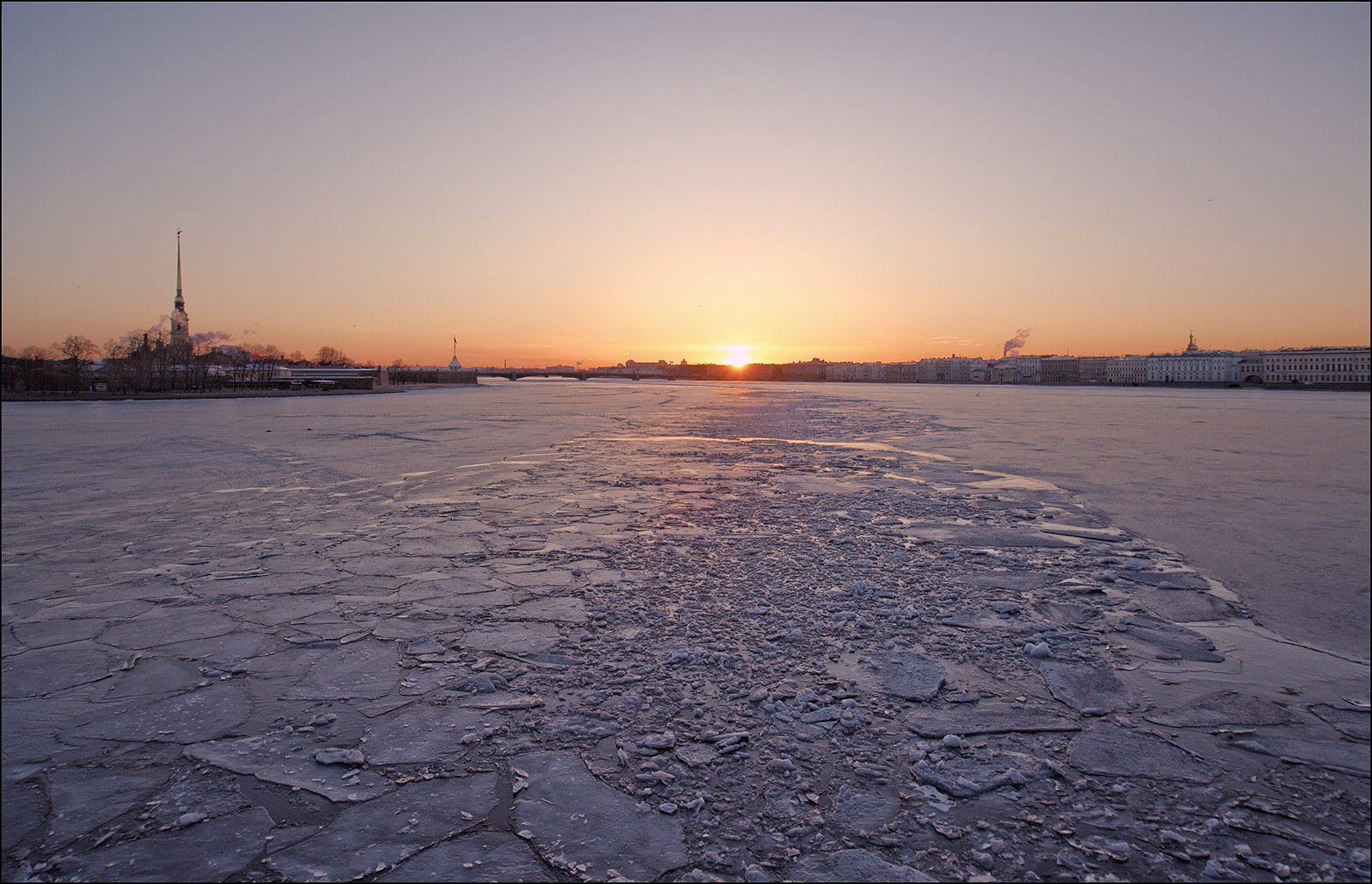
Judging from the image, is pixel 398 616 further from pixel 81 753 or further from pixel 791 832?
pixel 791 832

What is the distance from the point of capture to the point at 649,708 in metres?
2.79

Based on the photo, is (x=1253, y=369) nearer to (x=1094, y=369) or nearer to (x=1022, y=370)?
(x=1094, y=369)

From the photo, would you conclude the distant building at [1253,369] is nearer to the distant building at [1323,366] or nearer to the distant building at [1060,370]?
the distant building at [1323,366]

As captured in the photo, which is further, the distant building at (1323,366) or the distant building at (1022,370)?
the distant building at (1022,370)

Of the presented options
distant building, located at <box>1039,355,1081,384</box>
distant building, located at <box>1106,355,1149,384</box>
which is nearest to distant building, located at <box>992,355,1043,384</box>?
distant building, located at <box>1039,355,1081,384</box>

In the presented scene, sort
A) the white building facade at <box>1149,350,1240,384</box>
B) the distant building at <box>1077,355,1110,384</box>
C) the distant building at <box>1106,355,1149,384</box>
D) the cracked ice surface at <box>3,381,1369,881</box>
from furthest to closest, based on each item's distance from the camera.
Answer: the distant building at <box>1077,355,1110,384</box> → the distant building at <box>1106,355,1149,384</box> → the white building facade at <box>1149,350,1240,384</box> → the cracked ice surface at <box>3,381,1369,881</box>

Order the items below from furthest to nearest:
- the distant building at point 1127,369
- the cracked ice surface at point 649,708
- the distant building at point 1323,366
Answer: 1. the distant building at point 1127,369
2. the distant building at point 1323,366
3. the cracked ice surface at point 649,708

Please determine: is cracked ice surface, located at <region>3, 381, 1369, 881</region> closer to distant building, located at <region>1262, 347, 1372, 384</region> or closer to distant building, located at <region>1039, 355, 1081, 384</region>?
distant building, located at <region>1262, 347, 1372, 384</region>

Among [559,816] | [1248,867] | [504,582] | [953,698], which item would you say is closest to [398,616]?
[504,582]

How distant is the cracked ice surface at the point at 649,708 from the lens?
1948mm

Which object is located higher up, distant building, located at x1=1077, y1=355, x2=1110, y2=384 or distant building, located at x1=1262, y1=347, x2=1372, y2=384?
distant building, located at x1=1077, y1=355, x2=1110, y2=384

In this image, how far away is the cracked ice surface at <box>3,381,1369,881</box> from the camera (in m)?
1.95

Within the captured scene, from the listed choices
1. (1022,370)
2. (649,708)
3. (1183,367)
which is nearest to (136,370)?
(649,708)

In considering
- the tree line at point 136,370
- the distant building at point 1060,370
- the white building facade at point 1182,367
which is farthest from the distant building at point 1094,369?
the tree line at point 136,370
